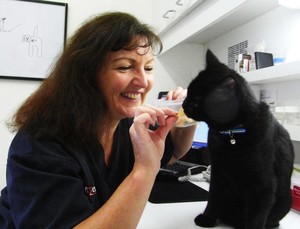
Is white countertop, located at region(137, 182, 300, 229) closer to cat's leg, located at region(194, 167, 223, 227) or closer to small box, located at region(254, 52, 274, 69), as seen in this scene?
cat's leg, located at region(194, 167, 223, 227)

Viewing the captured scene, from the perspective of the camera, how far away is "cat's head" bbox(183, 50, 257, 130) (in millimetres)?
633

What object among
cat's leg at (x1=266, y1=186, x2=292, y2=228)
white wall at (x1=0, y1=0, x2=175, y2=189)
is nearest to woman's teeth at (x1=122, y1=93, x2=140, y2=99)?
cat's leg at (x1=266, y1=186, x2=292, y2=228)

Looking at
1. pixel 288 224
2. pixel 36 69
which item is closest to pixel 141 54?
pixel 288 224

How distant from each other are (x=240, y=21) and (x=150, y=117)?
1.03 metres

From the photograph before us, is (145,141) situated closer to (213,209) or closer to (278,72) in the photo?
(213,209)

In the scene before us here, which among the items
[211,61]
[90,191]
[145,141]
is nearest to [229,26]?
[211,61]

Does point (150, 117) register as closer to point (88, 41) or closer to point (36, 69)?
point (88, 41)

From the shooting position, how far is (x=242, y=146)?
643 mm

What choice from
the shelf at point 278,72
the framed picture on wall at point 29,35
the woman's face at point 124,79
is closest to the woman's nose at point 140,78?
the woman's face at point 124,79

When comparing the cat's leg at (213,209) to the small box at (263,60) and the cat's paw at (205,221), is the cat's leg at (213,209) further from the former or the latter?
the small box at (263,60)

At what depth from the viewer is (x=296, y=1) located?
3.22ft

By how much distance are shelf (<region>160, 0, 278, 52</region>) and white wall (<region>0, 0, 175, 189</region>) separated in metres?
A: 0.34

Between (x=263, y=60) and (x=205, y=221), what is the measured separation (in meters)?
0.76

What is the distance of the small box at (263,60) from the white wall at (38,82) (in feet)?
2.76
